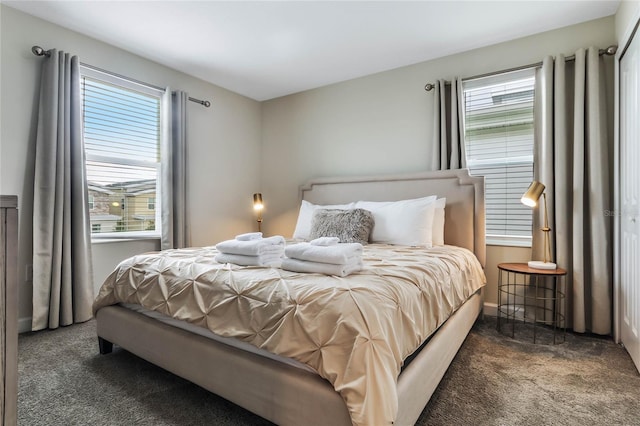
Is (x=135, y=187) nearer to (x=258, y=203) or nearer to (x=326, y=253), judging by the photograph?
(x=258, y=203)

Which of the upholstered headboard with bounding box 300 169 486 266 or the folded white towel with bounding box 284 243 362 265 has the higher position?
the upholstered headboard with bounding box 300 169 486 266

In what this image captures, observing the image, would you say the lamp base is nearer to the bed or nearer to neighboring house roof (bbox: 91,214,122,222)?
the bed

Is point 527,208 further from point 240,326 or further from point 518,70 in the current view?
point 240,326

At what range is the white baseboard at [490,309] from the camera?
3.07m

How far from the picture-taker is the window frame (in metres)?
3.03

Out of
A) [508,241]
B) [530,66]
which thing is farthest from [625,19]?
[508,241]

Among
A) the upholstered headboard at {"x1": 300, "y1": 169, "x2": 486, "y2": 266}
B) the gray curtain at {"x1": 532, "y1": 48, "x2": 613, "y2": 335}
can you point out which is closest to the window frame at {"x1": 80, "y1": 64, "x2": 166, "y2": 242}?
the upholstered headboard at {"x1": 300, "y1": 169, "x2": 486, "y2": 266}

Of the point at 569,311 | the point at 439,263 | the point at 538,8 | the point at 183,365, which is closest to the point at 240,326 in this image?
the point at 183,365

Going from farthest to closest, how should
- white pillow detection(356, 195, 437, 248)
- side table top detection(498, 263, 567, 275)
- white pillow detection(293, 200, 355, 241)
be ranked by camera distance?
1. white pillow detection(293, 200, 355, 241)
2. white pillow detection(356, 195, 437, 248)
3. side table top detection(498, 263, 567, 275)

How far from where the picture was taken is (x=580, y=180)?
2604mm

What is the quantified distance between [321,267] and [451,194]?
1.98 metres

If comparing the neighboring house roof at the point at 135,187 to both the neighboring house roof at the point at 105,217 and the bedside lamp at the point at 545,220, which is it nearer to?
the neighboring house roof at the point at 105,217

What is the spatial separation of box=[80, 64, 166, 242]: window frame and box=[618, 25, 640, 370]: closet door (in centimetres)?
397

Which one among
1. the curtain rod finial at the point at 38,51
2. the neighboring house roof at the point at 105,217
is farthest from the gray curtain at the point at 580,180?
the curtain rod finial at the point at 38,51
